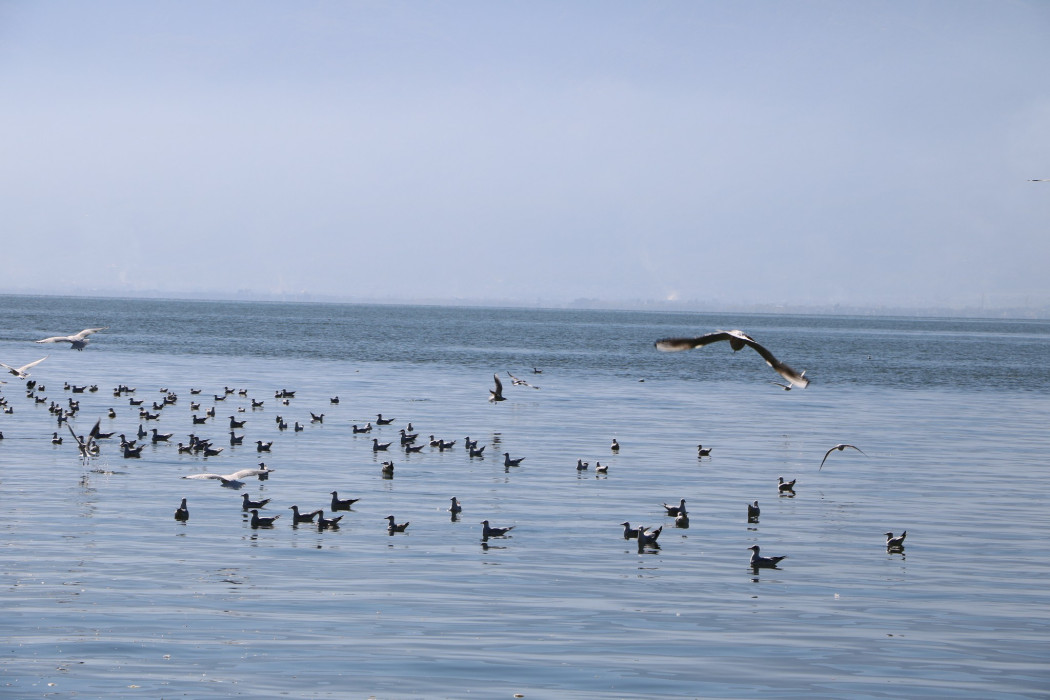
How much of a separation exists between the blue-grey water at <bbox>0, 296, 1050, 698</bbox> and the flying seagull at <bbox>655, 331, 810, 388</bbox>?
15.5ft

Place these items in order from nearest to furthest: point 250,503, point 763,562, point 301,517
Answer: point 763,562 < point 301,517 < point 250,503

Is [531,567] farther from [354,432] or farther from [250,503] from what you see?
[354,432]

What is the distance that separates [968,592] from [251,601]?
12.0 metres

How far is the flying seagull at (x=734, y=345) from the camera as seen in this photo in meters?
11.5

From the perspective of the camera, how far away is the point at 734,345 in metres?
12.3

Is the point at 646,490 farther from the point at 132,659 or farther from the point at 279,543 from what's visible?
the point at 132,659

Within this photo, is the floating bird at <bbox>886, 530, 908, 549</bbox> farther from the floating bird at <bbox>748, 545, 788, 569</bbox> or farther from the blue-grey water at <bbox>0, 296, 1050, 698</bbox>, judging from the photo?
the floating bird at <bbox>748, 545, 788, 569</bbox>

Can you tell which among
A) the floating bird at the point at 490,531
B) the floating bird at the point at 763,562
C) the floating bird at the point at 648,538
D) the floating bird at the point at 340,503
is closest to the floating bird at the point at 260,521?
the floating bird at the point at 340,503

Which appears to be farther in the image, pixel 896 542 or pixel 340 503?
pixel 340 503

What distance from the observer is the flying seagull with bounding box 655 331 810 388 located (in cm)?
1153

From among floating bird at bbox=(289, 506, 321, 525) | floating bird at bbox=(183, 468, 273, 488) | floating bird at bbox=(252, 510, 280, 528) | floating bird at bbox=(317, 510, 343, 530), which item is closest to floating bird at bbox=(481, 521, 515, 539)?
floating bird at bbox=(317, 510, 343, 530)

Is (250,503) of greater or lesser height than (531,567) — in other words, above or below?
above

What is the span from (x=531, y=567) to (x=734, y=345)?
994cm

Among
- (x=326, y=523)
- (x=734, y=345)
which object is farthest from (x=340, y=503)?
(x=734, y=345)
